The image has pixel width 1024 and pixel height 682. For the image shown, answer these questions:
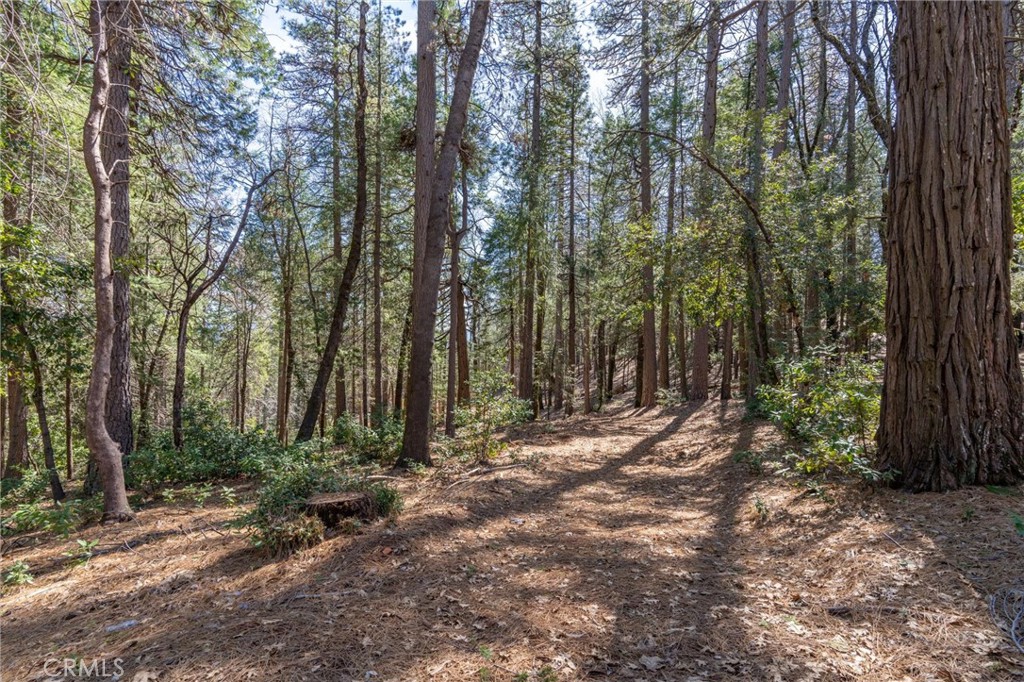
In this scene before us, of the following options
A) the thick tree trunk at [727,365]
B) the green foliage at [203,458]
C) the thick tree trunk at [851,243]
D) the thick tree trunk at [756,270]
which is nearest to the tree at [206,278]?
the green foliage at [203,458]

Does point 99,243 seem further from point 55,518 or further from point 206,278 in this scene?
point 206,278

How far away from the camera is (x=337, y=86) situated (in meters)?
11.1

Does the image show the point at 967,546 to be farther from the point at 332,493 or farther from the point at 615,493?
the point at 332,493

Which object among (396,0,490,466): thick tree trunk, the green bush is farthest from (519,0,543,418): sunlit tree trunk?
the green bush

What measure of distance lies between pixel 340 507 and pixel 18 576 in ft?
8.37

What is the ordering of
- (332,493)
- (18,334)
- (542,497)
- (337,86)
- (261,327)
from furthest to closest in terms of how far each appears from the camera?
(261,327)
(337,86)
(18,334)
(542,497)
(332,493)

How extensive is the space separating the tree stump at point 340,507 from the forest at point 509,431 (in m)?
0.03

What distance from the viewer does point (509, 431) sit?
38.8 ft

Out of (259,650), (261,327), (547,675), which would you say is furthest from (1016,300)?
(261,327)

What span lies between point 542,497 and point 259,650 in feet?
12.8

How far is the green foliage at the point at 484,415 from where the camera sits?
26.2ft

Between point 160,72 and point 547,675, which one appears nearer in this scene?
point 547,675

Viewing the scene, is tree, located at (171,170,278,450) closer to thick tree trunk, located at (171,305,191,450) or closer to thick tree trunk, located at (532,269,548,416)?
thick tree trunk, located at (171,305,191,450)

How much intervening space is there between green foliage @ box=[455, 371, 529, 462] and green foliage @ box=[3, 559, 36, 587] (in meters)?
5.24
